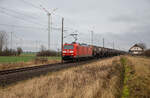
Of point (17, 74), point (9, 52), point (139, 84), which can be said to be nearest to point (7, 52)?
point (9, 52)

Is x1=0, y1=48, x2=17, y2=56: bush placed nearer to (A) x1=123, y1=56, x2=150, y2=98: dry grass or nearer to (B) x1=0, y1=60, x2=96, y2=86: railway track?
(B) x1=0, y1=60, x2=96, y2=86: railway track

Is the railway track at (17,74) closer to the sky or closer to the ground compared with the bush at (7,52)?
closer to the ground

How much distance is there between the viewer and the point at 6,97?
19.7ft

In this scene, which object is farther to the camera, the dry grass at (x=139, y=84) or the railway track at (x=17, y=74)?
the railway track at (x=17, y=74)

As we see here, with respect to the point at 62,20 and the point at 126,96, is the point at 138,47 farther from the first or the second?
the point at 126,96

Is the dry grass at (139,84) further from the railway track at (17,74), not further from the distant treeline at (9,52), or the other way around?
the distant treeline at (9,52)

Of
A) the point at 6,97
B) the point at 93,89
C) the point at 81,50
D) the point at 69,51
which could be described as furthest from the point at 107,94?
the point at 81,50

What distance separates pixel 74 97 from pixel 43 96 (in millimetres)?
1317

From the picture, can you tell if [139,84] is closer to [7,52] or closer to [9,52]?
[7,52]

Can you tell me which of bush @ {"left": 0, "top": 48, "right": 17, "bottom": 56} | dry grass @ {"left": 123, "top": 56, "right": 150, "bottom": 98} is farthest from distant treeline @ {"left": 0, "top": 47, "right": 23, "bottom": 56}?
dry grass @ {"left": 123, "top": 56, "right": 150, "bottom": 98}

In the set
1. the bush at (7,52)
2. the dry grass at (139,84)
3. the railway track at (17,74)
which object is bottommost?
A: the dry grass at (139,84)

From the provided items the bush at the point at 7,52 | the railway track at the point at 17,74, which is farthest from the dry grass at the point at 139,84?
the bush at the point at 7,52

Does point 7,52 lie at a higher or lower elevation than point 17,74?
higher

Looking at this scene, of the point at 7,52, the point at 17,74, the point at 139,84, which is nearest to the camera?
the point at 139,84
